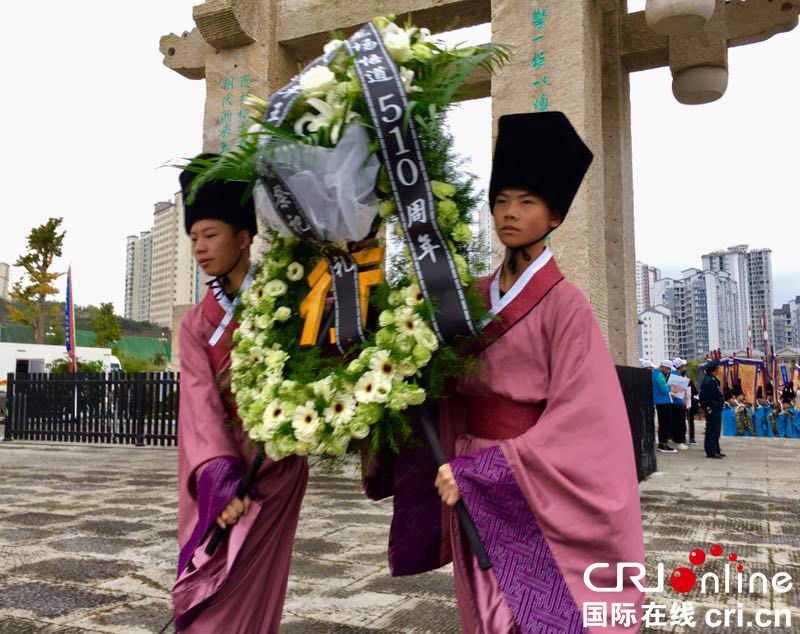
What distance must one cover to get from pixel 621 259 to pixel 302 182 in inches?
354

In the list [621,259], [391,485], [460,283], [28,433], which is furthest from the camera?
[28,433]

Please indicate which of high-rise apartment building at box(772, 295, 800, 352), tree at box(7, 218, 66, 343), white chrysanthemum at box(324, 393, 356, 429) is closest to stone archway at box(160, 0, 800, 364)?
white chrysanthemum at box(324, 393, 356, 429)

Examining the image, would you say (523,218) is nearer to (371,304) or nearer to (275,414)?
(371,304)

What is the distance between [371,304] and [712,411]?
9445 millimetres

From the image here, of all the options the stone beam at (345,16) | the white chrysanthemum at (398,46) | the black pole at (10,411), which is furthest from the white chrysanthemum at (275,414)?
the black pole at (10,411)

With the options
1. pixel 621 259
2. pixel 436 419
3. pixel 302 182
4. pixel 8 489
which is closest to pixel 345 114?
pixel 302 182

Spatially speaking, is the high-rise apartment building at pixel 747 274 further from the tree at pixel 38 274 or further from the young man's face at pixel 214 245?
the young man's face at pixel 214 245

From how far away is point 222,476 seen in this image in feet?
7.57

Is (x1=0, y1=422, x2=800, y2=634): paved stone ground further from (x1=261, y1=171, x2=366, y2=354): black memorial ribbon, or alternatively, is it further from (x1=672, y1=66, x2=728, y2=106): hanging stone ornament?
(x1=672, y1=66, x2=728, y2=106): hanging stone ornament

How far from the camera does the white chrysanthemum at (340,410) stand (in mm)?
1976

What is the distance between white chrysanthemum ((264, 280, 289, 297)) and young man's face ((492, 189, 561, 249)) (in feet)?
2.55

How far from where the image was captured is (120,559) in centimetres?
420

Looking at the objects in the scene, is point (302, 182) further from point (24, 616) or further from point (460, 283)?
point (24, 616)

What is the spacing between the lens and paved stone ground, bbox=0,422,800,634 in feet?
10.3
